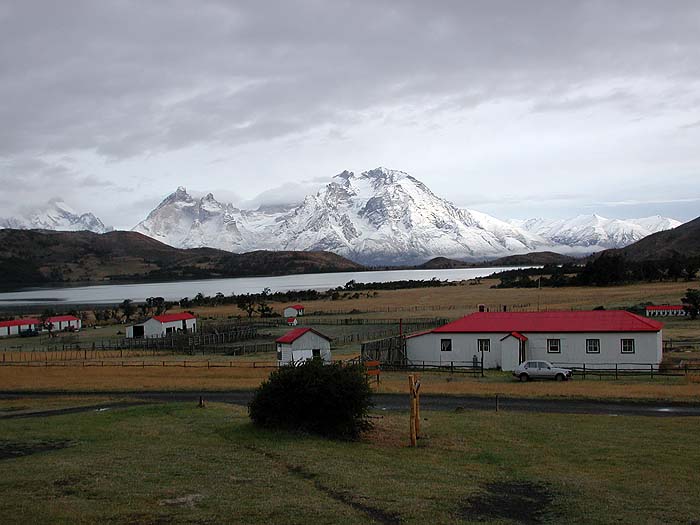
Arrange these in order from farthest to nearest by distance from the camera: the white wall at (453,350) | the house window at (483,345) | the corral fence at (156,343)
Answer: the corral fence at (156,343), the house window at (483,345), the white wall at (453,350)

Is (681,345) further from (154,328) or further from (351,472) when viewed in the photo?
(154,328)

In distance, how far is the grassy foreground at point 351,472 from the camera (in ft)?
38.7

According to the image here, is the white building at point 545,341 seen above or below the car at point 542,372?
above

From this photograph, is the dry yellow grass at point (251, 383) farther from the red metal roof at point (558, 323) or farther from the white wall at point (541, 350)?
the red metal roof at point (558, 323)

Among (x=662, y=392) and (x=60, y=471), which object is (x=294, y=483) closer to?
(x=60, y=471)

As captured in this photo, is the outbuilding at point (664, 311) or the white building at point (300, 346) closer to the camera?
the white building at point (300, 346)

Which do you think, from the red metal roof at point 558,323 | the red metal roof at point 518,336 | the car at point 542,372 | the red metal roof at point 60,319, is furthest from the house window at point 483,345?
the red metal roof at point 60,319

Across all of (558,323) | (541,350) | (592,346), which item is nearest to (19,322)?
(541,350)

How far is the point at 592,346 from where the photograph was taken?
4212 centimetres

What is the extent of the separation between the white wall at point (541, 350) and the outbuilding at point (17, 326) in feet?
211

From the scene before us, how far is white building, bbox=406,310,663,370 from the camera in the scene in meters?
41.2

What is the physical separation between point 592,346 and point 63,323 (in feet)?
242

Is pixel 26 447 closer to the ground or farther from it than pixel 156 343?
farther from it

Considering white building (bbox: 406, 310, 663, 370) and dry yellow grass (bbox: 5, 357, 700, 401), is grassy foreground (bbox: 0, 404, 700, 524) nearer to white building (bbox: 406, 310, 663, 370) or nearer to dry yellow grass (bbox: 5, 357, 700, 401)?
dry yellow grass (bbox: 5, 357, 700, 401)
